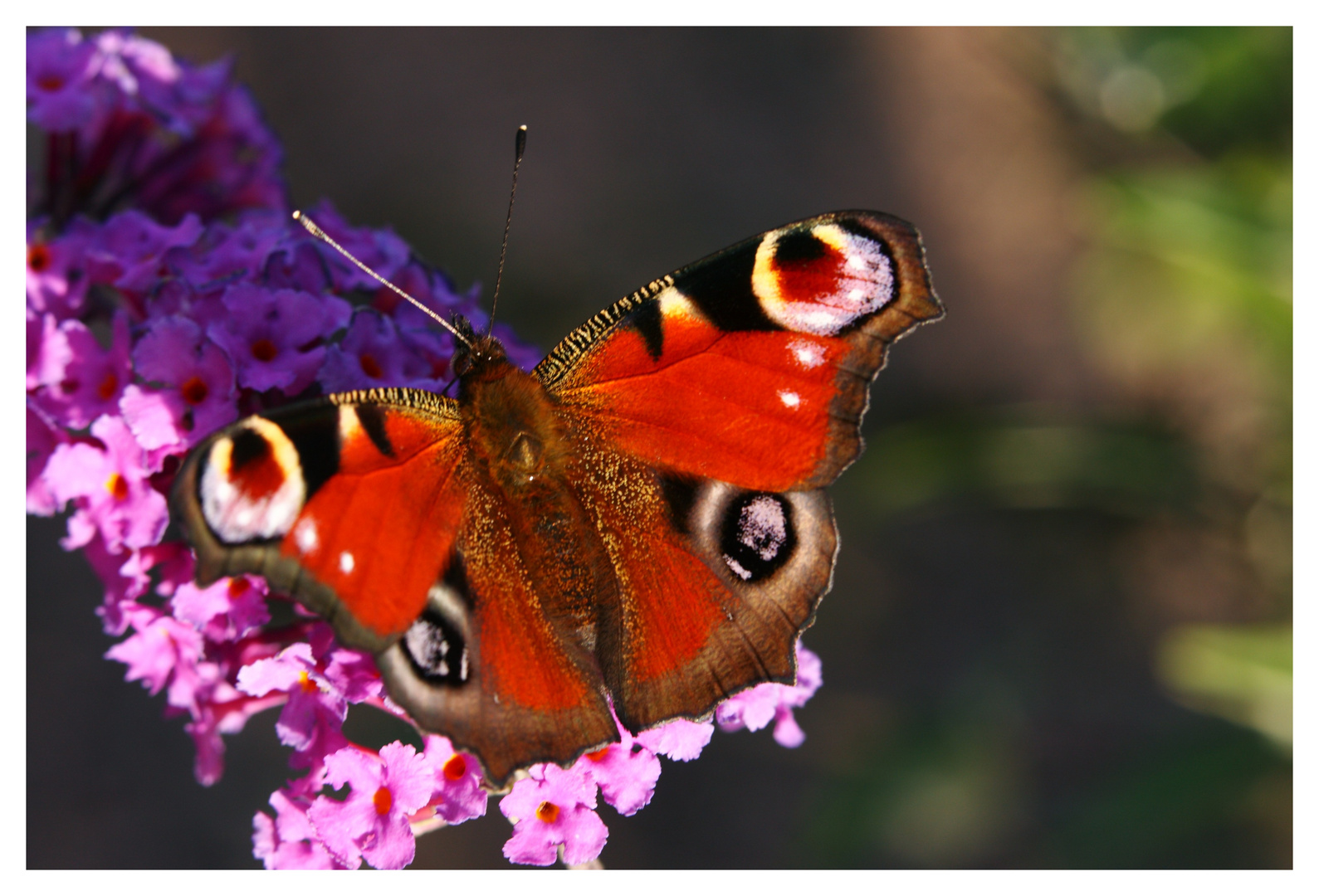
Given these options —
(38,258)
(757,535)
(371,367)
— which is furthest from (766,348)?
(38,258)

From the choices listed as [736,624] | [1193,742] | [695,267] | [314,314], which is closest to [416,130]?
[314,314]

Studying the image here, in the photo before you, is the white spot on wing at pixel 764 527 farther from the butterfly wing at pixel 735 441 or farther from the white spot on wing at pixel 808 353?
the white spot on wing at pixel 808 353

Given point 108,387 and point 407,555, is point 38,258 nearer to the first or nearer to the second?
point 108,387

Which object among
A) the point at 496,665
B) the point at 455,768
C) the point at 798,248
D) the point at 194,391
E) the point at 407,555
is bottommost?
the point at 455,768

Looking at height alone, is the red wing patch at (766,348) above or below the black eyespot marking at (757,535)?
above

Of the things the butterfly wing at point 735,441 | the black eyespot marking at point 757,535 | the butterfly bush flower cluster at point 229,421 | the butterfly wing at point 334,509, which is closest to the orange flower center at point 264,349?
the butterfly bush flower cluster at point 229,421

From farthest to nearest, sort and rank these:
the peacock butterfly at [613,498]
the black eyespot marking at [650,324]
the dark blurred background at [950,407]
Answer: the dark blurred background at [950,407], the black eyespot marking at [650,324], the peacock butterfly at [613,498]
